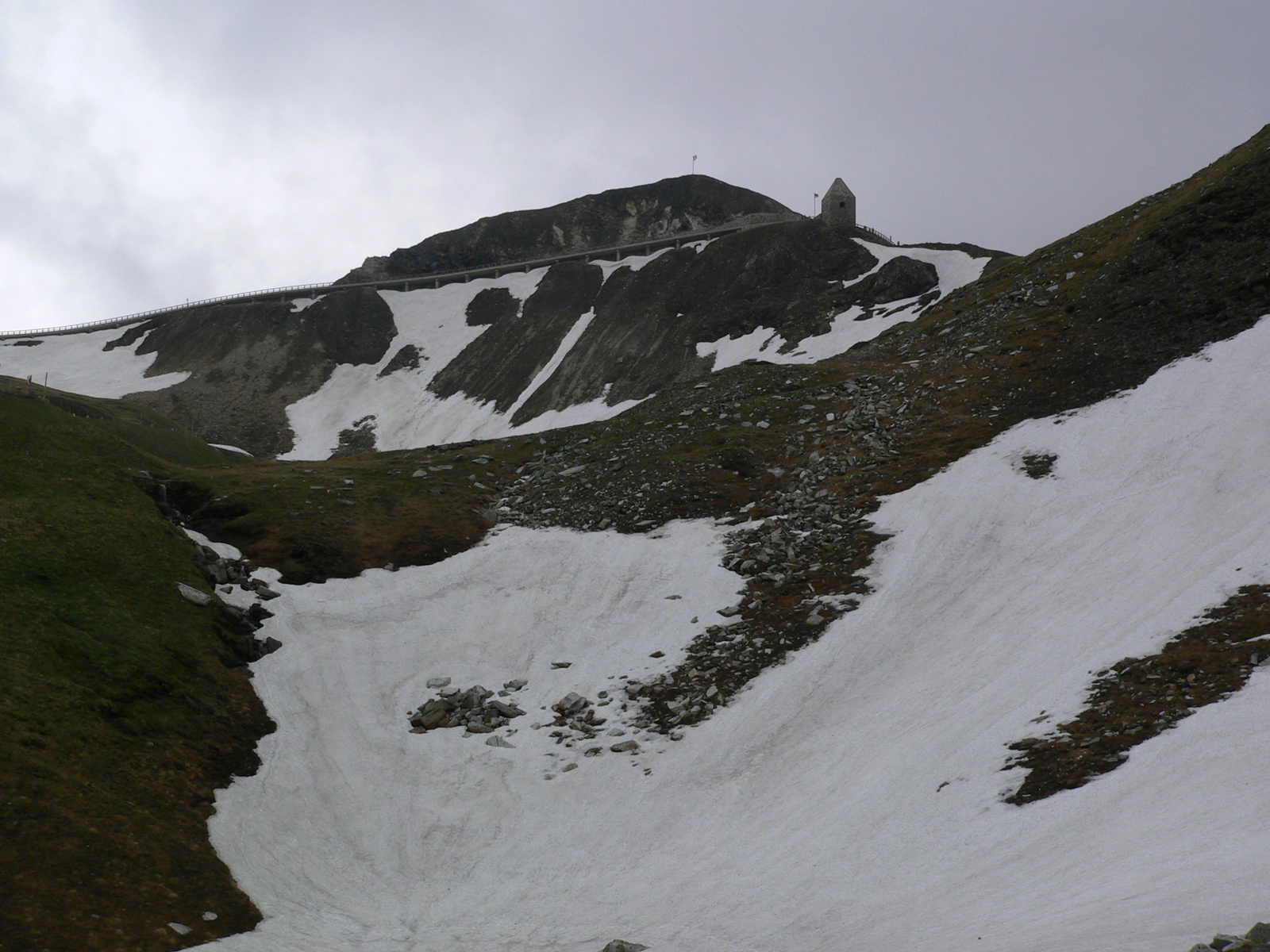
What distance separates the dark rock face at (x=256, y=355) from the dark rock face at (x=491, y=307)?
11600 mm

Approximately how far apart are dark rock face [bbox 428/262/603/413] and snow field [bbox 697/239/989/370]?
23188 mm

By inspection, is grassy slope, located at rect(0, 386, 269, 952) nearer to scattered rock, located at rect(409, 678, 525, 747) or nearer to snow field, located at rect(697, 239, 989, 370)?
scattered rock, located at rect(409, 678, 525, 747)

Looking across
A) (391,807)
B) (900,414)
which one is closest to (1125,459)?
(900,414)

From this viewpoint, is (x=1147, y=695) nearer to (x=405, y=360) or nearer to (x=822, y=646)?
(x=822, y=646)

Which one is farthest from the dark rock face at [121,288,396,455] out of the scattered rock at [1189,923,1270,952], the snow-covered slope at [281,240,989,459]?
the scattered rock at [1189,923,1270,952]

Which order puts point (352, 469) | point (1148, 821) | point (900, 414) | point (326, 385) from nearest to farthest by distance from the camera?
point (1148, 821), point (900, 414), point (352, 469), point (326, 385)

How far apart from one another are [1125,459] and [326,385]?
9643cm

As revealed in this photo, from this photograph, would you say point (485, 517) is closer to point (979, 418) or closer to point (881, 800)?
point (979, 418)

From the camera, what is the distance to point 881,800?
21281 millimetres

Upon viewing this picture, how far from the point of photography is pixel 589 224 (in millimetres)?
135000

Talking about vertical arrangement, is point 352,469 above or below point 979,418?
above

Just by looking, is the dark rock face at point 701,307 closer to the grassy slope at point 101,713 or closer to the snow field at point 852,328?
the snow field at point 852,328

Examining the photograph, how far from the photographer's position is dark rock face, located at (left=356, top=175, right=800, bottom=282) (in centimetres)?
12875

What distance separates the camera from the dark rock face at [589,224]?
12875cm
